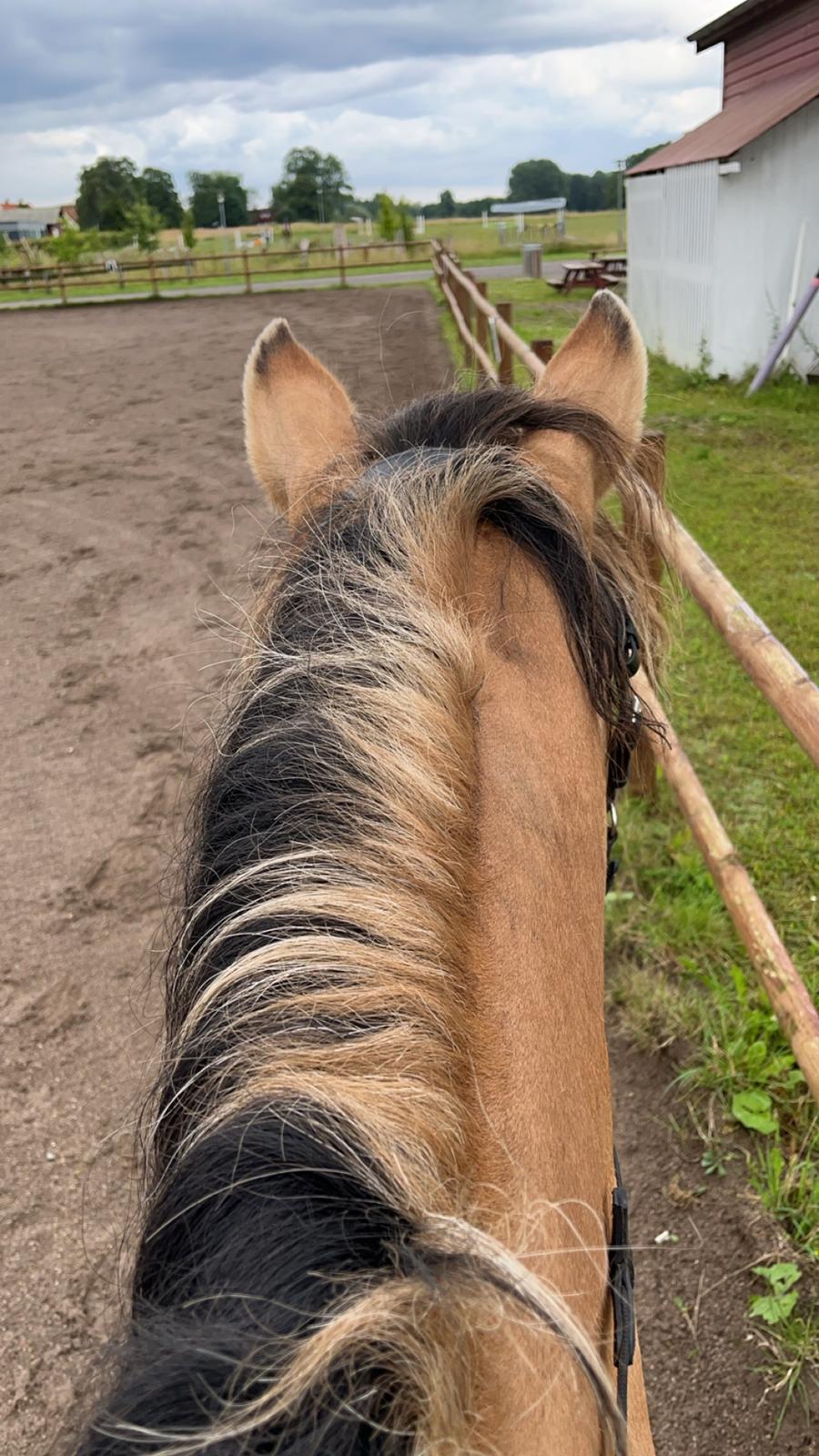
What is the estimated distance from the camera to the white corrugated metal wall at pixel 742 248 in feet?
28.1

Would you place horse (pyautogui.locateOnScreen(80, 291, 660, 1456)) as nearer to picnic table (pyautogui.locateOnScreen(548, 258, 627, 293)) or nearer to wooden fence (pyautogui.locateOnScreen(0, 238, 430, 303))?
picnic table (pyautogui.locateOnScreen(548, 258, 627, 293))

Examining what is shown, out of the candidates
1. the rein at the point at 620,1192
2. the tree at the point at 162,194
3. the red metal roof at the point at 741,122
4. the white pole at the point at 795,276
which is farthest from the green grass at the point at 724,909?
the tree at the point at 162,194

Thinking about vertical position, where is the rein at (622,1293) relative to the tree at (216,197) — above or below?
below

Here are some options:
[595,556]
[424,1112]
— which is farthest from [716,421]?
[424,1112]

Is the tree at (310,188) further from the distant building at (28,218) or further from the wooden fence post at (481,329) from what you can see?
the wooden fence post at (481,329)

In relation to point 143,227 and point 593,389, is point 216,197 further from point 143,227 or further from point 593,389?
point 593,389

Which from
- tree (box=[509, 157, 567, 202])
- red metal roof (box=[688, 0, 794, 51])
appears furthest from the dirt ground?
tree (box=[509, 157, 567, 202])

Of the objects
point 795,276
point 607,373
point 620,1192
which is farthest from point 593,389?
point 795,276

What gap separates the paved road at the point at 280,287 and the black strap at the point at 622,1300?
71.3 feet

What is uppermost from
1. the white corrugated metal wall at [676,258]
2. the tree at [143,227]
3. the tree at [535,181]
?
the tree at [535,181]

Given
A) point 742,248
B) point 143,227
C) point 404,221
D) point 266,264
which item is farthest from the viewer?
point 143,227

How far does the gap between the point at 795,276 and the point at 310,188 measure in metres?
69.9

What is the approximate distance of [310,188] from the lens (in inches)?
2680

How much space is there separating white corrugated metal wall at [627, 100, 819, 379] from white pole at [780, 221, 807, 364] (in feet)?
0.13
